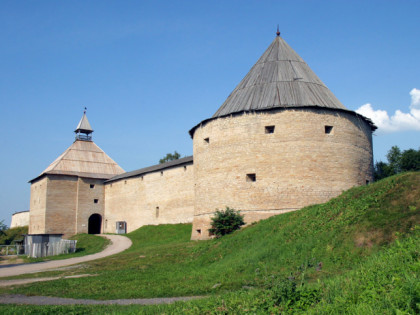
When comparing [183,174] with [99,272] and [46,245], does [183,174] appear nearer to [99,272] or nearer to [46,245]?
[46,245]

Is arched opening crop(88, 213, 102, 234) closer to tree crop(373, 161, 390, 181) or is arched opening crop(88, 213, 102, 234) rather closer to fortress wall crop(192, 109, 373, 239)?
fortress wall crop(192, 109, 373, 239)

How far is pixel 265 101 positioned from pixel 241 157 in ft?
9.41

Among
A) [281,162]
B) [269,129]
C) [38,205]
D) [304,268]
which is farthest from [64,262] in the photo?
[38,205]

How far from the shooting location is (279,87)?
2123cm

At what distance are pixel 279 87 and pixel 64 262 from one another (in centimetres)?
1259

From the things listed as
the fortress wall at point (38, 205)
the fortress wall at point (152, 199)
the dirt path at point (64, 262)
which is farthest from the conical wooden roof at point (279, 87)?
the fortress wall at point (38, 205)

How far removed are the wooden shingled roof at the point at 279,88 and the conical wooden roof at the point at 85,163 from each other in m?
16.0

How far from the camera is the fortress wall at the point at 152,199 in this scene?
2688 cm

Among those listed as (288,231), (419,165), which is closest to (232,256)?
(288,231)

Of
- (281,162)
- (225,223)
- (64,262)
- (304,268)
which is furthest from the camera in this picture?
(64,262)

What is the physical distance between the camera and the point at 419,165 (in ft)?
101

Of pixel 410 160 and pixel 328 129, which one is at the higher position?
pixel 410 160

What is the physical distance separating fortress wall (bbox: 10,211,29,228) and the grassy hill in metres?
35.8

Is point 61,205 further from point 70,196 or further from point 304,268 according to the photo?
point 304,268
